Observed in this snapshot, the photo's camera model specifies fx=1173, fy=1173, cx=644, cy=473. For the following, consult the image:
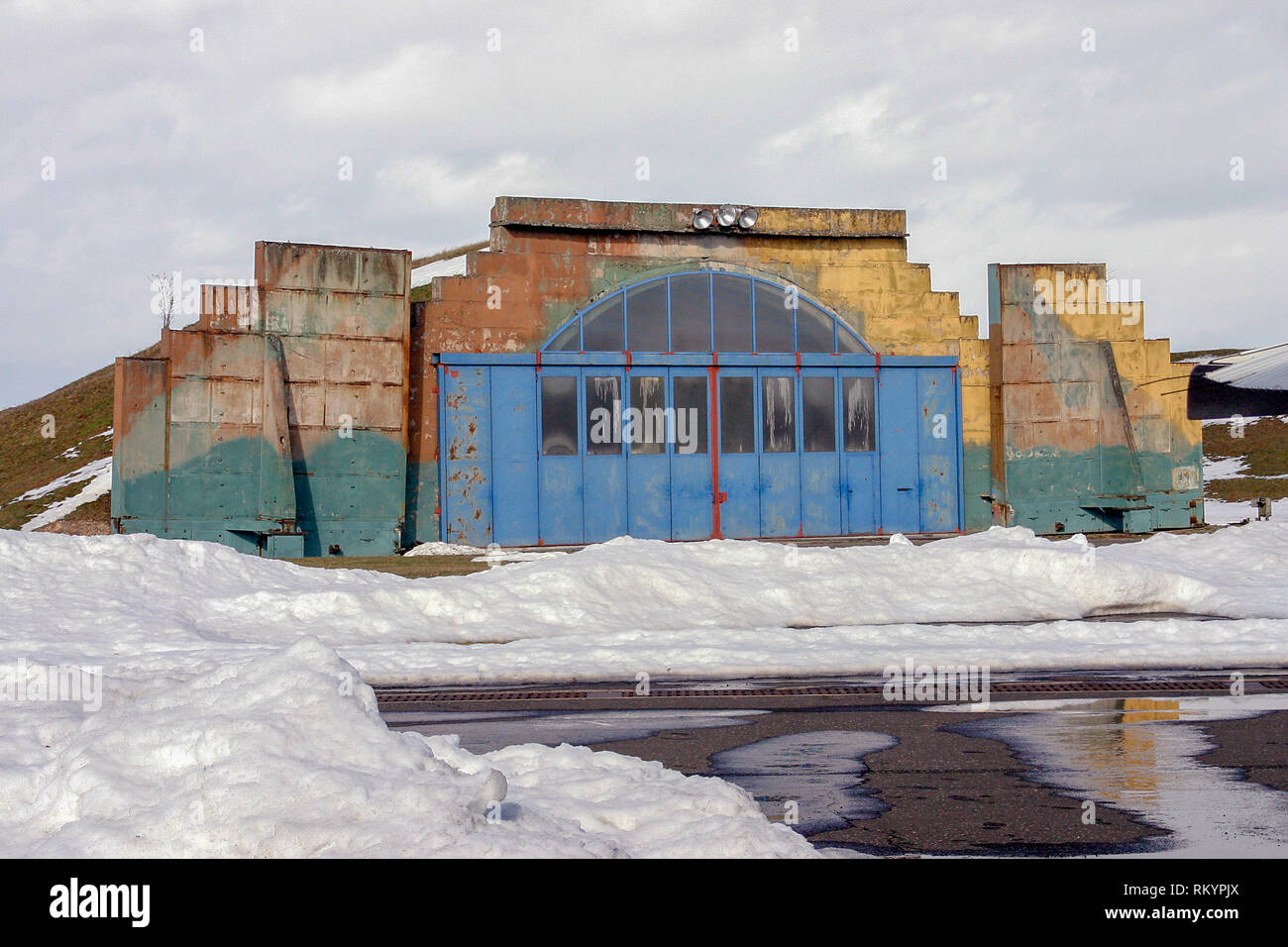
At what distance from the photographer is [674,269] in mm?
22672

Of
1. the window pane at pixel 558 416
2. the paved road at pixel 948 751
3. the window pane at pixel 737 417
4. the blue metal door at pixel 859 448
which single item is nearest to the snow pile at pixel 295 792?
the paved road at pixel 948 751

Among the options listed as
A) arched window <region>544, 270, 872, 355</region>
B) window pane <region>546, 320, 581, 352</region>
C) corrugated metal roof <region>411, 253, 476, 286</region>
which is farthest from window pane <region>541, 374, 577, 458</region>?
corrugated metal roof <region>411, 253, 476, 286</region>

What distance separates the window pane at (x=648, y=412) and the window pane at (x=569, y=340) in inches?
49.1

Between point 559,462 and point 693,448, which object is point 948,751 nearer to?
point 559,462

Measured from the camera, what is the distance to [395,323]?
21.2 metres

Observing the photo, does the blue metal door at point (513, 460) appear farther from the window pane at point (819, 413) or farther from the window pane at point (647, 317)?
the window pane at point (819, 413)

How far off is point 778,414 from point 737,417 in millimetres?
847

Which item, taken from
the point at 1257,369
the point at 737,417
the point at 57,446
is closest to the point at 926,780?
the point at 1257,369

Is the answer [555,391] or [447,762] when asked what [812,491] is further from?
[447,762]

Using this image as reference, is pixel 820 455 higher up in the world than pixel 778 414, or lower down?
lower down

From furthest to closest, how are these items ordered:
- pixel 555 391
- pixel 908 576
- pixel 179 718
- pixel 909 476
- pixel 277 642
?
pixel 909 476 < pixel 555 391 < pixel 908 576 < pixel 277 642 < pixel 179 718

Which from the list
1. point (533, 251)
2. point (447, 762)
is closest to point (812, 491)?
point (533, 251)
